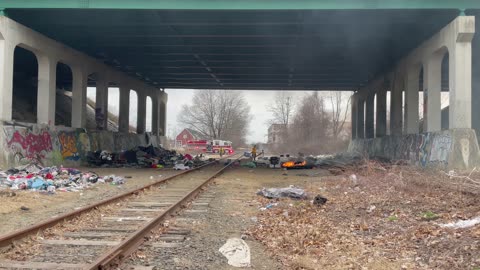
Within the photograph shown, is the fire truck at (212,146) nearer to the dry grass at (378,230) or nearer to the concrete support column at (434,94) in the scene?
the concrete support column at (434,94)

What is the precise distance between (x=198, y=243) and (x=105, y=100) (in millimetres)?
26761

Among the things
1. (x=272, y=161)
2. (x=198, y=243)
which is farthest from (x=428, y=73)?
(x=198, y=243)

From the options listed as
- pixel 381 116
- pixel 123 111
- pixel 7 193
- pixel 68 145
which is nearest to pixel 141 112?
pixel 123 111

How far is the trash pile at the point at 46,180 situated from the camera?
13.3 meters

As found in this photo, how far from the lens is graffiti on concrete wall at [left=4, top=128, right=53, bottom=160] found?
19336 millimetres

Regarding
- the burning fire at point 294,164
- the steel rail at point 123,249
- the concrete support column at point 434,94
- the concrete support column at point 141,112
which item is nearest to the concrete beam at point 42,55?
the concrete support column at point 141,112

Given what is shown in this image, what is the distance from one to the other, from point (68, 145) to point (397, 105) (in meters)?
21.1

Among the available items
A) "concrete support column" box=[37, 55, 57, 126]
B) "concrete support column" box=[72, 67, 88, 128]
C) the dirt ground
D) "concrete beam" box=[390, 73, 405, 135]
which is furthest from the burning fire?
the dirt ground

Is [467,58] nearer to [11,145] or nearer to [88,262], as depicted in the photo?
[88,262]

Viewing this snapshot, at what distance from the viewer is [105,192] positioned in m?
13.7

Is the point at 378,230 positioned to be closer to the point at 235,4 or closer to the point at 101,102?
the point at 235,4

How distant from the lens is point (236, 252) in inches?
251

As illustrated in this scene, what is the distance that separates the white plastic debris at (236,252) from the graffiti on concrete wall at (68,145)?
19932mm

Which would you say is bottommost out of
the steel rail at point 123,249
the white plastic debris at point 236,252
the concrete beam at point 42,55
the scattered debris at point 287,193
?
the white plastic debris at point 236,252
